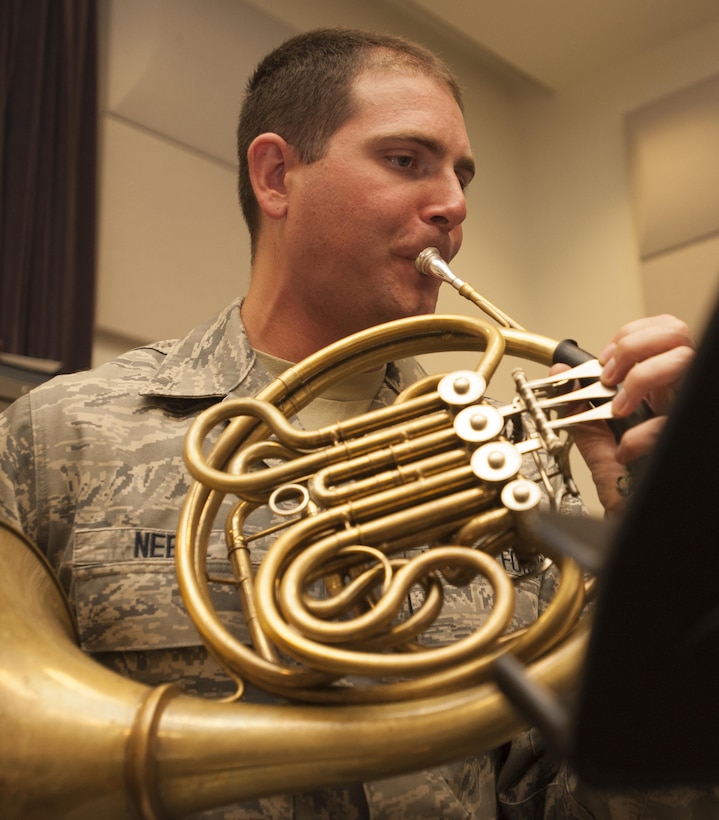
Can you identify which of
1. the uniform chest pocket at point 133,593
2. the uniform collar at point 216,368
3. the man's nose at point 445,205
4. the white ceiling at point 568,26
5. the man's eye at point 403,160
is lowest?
the uniform chest pocket at point 133,593

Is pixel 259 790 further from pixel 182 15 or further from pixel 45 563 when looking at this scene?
pixel 182 15

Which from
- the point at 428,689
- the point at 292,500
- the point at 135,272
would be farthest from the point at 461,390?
the point at 135,272

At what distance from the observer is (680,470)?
431mm

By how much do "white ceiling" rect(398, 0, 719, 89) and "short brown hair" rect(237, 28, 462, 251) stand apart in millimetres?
1564

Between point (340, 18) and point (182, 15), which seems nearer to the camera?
point (182, 15)

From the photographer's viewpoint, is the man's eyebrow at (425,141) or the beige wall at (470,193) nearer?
the man's eyebrow at (425,141)

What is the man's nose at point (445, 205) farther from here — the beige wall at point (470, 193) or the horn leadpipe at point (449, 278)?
the beige wall at point (470, 193)

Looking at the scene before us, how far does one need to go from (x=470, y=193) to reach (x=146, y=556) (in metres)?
2.35

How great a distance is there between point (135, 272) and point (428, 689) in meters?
1.68

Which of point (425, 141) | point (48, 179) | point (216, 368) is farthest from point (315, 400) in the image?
point (48, 179)

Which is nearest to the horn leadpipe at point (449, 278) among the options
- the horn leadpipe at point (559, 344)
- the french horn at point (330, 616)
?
the horn leadpipe at point (559, 344)

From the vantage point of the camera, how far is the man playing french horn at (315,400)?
0.98 meters

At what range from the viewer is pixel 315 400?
4.26 feet

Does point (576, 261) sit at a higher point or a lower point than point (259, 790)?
higher
